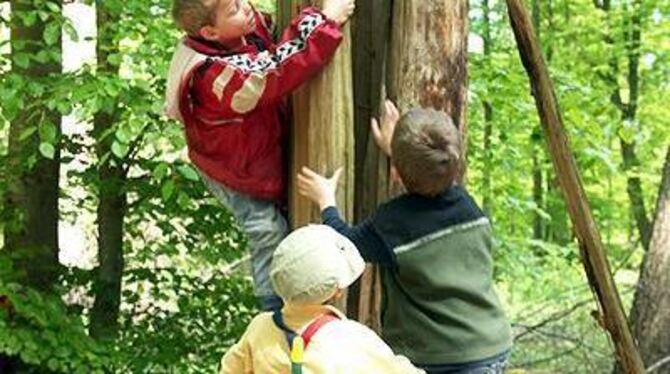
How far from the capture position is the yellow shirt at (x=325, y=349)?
2.33 metres

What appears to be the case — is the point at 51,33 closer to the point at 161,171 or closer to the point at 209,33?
the point at 161,171

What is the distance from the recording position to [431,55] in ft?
9.44

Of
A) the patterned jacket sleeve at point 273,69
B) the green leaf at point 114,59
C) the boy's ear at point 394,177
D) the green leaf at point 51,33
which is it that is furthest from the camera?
the green leaf at point 114,59

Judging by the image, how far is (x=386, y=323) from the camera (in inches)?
109

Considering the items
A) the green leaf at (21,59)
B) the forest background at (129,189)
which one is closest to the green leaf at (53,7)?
the forest background at (129,189)

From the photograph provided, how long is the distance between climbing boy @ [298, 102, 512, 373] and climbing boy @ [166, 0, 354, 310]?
27 cm

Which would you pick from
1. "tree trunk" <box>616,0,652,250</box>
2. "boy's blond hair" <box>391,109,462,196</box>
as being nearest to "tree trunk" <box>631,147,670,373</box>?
"boy's blond hair" <box>391,109,462,196</box>

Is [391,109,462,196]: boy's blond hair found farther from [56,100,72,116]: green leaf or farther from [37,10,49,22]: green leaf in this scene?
[37,10,49,22]: green leaf

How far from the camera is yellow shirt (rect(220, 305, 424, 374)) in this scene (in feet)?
7.65

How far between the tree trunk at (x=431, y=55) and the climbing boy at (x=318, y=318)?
2.10 feet

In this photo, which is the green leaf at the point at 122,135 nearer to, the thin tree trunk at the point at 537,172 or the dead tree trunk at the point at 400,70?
the dead tree trunk at the point at 400,70

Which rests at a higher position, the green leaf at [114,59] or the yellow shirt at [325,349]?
the green leaf at [114,59]

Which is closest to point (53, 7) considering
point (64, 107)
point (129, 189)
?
point (64, 107)

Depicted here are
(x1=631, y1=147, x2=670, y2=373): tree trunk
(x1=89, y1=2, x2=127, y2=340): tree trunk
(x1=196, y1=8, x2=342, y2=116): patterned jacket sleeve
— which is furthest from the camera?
(x1=631, y1=147, x2=670, y2=373): tree trunk
